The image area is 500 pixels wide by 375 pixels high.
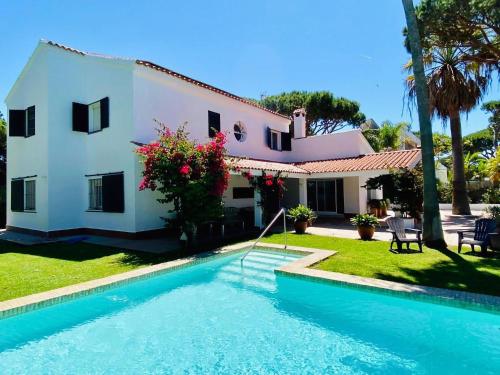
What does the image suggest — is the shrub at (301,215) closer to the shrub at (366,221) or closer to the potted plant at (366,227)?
the shrub at (366,221)

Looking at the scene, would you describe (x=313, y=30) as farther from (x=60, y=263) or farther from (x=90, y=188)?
(x=60, y=263)

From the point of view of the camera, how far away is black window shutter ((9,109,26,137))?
2052 centimetres

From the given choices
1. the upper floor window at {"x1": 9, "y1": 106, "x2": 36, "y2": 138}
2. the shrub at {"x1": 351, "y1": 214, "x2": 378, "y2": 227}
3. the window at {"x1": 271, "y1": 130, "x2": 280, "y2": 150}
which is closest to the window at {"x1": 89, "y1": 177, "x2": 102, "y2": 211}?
the upper floor window at {"x1": 9, "y1": 106, "x2": 36, "y2": 138}

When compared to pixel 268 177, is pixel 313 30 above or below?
above

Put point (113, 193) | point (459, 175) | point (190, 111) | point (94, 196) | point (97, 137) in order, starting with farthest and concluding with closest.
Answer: point (459, 175)
point (190, 111)
point (94, 196)
point (97, 137)
point (113, 193)

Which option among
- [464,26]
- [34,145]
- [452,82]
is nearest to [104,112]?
[34,145]

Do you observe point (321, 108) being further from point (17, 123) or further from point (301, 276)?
point (301, 276)

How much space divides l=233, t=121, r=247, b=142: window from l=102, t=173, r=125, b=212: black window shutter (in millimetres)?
9446

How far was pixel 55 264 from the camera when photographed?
11859 millimetres

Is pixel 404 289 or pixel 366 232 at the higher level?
pixel 366 232

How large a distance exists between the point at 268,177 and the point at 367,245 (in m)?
7.43

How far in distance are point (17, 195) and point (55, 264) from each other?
482 inches

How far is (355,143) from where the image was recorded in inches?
1017

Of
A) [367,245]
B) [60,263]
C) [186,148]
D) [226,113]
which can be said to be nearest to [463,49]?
[367,245]
